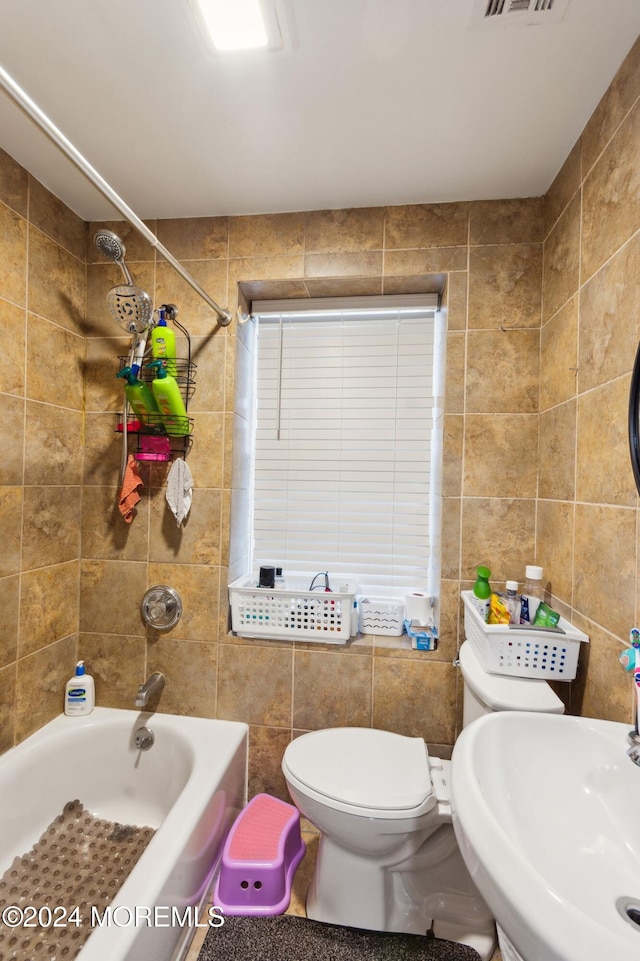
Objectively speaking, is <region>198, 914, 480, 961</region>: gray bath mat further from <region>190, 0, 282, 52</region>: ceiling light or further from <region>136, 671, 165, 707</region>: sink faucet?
<region>190, 0, 282, 52</region>: ceiling light

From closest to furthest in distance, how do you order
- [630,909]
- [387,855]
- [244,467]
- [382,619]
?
[630,909] → [387,855] → [382,619] → [244,467]

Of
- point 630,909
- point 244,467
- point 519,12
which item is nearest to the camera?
point 630,909

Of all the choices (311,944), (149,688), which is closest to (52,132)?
(149,688)

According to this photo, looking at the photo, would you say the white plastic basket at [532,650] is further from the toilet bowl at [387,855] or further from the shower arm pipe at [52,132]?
the shower arm pipe at [52,132]

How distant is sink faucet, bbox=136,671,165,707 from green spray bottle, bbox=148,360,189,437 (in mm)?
949

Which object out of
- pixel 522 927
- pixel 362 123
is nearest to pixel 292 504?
pixel 362 123

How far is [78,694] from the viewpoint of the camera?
1632 mm

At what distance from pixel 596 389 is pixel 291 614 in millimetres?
1243

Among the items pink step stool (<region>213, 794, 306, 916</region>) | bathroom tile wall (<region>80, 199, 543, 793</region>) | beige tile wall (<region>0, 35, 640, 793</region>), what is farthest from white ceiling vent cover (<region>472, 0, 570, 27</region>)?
pink step stool (<region>213, 794, 306, 916</region>)

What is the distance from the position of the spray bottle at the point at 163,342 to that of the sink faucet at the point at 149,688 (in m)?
1.18

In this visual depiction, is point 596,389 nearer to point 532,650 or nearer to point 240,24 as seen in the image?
point 532,650

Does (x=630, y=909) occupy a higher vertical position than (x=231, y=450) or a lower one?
lower

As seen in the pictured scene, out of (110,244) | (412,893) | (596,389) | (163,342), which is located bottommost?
(412,893)

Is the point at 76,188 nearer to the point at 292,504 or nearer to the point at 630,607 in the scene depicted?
the point at 292,504
